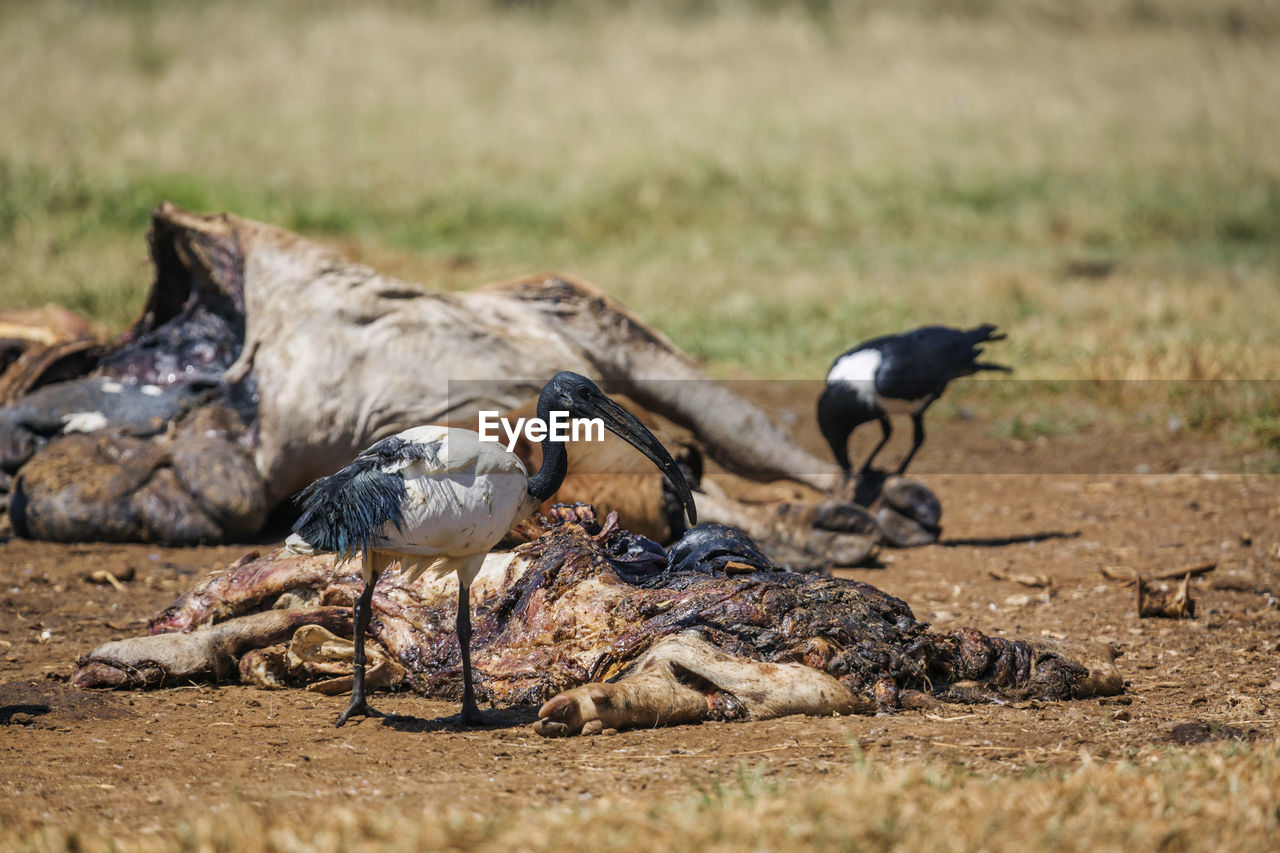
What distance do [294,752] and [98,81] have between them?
16.3 meters

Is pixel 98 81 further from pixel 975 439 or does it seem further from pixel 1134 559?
pixel 1134 559

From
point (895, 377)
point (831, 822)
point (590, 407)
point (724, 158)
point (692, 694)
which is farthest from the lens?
point (724, 158)

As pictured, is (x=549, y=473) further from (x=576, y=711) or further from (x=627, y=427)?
(x=576, y=711)

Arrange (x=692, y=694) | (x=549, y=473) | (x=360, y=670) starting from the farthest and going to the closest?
1. (x=549, y=473)
2. (x=360, y=670)
3. (x=692, y=694)

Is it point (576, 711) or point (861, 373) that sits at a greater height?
point (861, 373)

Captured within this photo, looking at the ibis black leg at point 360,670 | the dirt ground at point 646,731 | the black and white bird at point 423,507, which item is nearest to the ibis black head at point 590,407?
the black and white bird at point 423,507

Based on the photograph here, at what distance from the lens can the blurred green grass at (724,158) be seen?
980 centimetres

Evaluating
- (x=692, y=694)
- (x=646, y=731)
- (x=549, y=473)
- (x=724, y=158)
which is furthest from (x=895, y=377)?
(x=724, y=158)

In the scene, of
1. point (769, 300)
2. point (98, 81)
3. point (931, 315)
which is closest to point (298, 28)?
point (98, 81)

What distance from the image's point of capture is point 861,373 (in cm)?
611

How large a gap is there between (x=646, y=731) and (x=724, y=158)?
13.9 m

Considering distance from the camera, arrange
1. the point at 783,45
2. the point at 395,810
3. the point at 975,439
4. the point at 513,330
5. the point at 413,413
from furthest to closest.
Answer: the point at 783,45 → the point at 975,439 → the point at 513,330 → the point at 413,413 → the point at 395,810

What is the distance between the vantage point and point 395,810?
2475mm

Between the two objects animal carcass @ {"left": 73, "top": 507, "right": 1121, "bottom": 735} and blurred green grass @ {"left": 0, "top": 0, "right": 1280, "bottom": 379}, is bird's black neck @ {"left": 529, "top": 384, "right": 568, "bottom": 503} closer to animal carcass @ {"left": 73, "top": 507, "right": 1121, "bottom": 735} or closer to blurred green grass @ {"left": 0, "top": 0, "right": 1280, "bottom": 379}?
animal carcass @ {"left": 73, "top": 507, "right": 1121, "bottom": 735}
